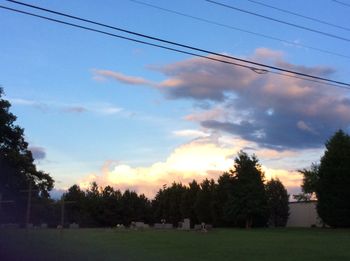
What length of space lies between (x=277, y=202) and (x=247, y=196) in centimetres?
1232

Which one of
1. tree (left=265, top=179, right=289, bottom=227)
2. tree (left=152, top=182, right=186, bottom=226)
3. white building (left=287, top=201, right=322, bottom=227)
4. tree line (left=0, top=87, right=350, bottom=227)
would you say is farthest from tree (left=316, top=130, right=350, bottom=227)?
tree (left=152, top=182, right=186, bottom=226)

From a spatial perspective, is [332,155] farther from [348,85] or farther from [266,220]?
[348,85]

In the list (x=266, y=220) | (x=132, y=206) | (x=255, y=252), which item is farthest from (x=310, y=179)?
(x=255, y=252)

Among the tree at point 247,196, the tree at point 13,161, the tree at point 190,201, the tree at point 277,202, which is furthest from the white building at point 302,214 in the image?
the tree at point 13,161

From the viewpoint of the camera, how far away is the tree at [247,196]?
8525 cm

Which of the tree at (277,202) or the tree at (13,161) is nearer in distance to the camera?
the tree at (13,161)

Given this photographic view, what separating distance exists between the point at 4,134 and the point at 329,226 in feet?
148

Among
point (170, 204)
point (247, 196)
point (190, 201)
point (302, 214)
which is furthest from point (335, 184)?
point (170, 204)

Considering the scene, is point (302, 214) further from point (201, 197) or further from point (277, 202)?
point (201, 197)

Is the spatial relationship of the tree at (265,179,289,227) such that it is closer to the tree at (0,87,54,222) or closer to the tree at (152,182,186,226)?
the tree at (152,182,186,226)

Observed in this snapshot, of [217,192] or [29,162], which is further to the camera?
[217,192]

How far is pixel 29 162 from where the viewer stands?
60.8m

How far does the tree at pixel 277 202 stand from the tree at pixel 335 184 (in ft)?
70.4

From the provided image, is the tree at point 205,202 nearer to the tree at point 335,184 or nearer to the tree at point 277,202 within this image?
the tree at point 277,202
